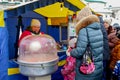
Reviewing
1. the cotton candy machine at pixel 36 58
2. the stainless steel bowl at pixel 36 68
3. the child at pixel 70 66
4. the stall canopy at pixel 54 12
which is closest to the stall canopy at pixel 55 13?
Result: the stall canopy at pixel 54 12

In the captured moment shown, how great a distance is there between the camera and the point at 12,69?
459cm

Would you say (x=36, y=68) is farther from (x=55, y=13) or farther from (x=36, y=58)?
(x=55, y=13)

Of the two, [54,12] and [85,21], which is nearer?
[85,21]

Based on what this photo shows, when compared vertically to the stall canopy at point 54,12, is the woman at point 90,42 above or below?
below

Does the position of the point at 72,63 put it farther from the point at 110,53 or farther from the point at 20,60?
the point at 20,60

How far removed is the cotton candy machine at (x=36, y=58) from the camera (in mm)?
3766

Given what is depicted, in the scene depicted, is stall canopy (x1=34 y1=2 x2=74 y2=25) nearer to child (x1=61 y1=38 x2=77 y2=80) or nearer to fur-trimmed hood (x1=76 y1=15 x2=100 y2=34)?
child (x1=61 y1=38 x2=77 y2=80)

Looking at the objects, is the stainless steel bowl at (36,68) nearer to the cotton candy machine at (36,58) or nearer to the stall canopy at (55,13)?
the cotton candy machine at (36,58)

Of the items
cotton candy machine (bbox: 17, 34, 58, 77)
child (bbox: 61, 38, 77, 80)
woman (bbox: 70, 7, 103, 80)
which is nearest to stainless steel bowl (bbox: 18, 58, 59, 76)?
cotton candy machine (bbox: 17, 34, 58, 77)

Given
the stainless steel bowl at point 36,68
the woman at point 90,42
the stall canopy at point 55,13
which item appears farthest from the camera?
the stall canopy at point 55,13

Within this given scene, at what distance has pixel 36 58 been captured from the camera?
381cm

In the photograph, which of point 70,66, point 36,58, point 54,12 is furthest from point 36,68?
point 54,12

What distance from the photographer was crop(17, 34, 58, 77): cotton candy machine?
3.77 m

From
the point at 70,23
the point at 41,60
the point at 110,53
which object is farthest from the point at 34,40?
the point at 70,23
